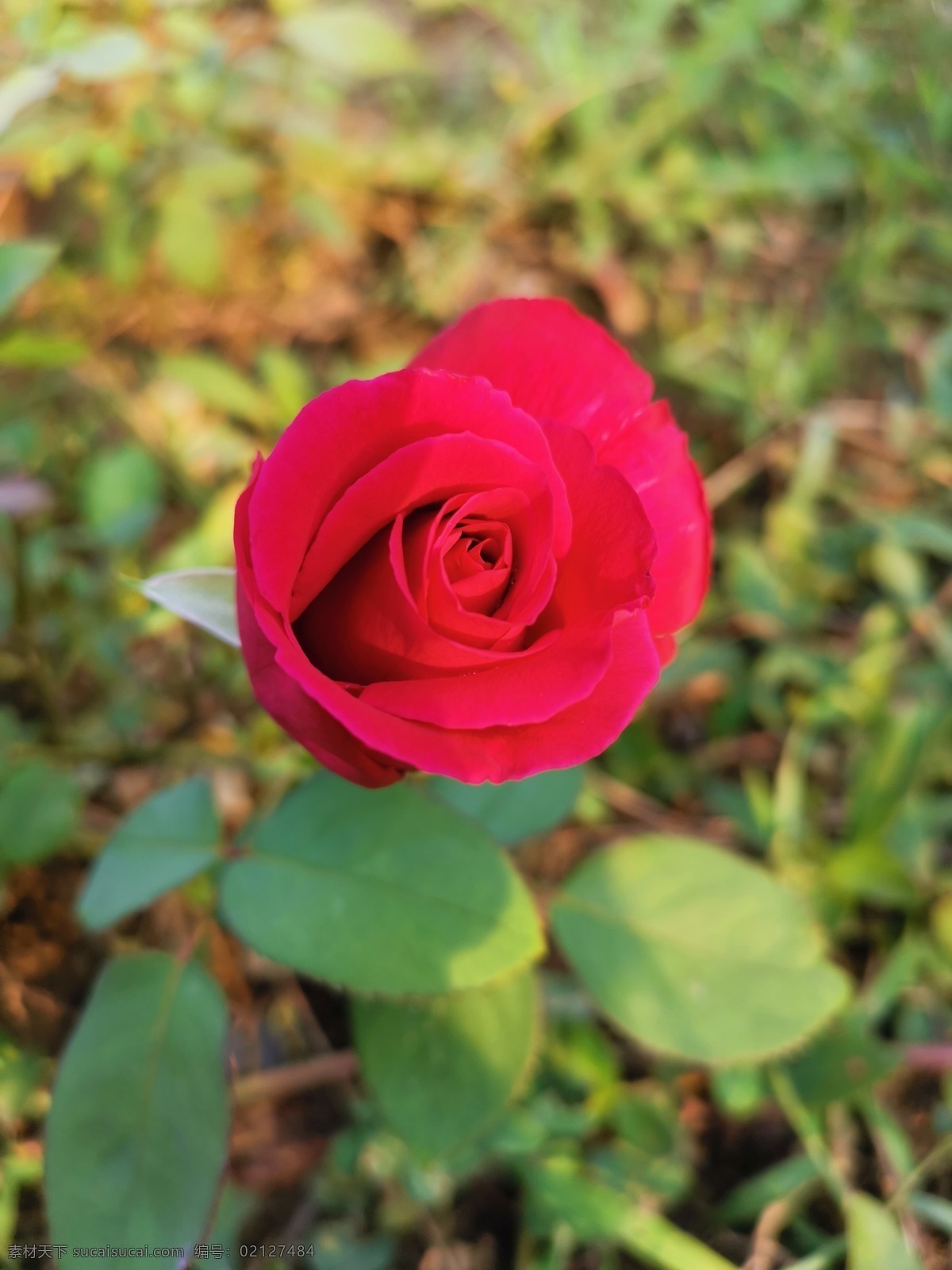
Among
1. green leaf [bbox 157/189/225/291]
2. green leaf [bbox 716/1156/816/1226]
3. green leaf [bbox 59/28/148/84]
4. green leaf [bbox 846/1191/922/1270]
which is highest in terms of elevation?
green leaf [bbox 59/28/148/84]

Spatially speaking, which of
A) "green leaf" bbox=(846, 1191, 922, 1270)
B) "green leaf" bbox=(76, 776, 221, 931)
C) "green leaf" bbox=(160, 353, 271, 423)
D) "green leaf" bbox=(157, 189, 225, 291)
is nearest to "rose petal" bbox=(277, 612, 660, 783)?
"green leaf" bbox=(76, 776, 221, 931)

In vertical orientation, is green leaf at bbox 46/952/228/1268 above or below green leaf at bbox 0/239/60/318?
below

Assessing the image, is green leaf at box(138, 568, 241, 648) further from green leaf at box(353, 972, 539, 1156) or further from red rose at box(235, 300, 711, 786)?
green leaf at box(353, 972, 539, 1156)

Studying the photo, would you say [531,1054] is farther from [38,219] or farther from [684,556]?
[38,219]

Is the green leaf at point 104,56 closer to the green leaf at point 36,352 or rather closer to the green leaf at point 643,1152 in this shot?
the green leaf at point 36,352

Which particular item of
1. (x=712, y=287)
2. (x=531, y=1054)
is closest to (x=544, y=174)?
(x=712, y=287)

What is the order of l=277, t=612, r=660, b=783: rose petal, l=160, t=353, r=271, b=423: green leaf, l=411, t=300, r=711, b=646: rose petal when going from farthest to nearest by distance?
l=160, t=353, r=271, b=423: green leaf → l=411, t=300, r=711, b=646: rose petal → l=277, t=612, r=660, b=783: rose petal
